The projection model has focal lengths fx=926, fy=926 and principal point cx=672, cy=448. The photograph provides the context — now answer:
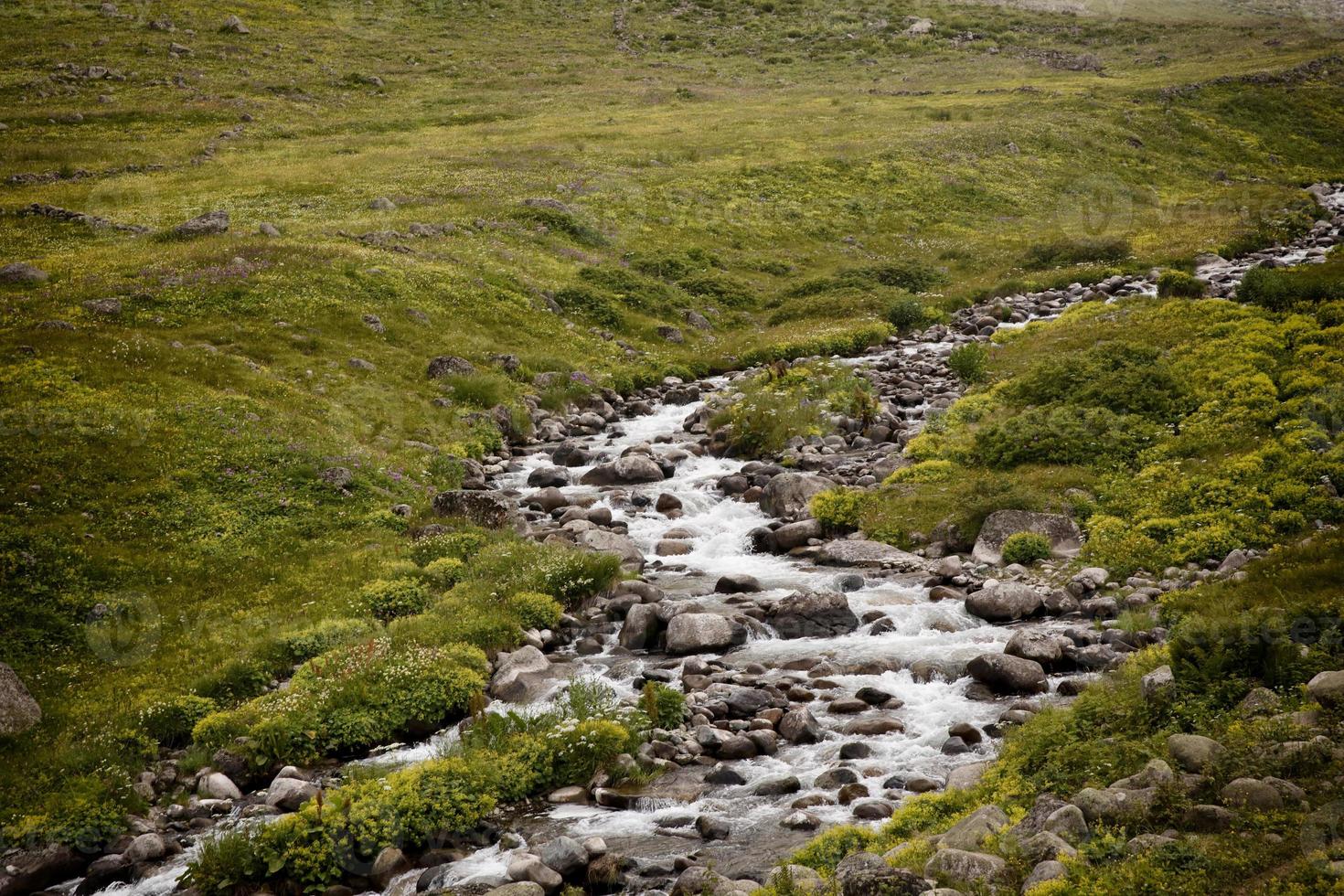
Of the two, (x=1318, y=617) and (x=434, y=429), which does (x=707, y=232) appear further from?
(x=1318, y=617)

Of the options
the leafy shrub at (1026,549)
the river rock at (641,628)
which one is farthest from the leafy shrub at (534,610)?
the leafy shrub at (1026,549)

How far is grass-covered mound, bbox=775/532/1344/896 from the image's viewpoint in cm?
822

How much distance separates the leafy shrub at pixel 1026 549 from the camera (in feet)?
63.9

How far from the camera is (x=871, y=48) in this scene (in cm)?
11375

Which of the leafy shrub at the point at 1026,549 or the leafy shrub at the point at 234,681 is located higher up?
the leafy shrub at the point at 1026,549

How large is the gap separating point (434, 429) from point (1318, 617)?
24.0 m

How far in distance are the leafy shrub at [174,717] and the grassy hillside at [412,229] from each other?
25 centimetres

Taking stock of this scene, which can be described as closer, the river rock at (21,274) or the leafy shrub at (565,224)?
the river rock at (21,274)

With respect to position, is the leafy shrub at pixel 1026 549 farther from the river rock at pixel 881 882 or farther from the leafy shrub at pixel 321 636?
the leafy shrub at pixel 321 636

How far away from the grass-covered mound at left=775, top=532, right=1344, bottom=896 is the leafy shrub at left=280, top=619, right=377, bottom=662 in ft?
35.0

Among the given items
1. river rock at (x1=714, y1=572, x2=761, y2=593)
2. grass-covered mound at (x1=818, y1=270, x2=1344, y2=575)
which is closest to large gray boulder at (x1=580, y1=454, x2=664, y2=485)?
grass-covered mound at (x1=818, y1=270, x2=1344, y2=575)

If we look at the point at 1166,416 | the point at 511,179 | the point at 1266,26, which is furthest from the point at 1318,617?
the point at 1266,26

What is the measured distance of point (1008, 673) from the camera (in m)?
14.6

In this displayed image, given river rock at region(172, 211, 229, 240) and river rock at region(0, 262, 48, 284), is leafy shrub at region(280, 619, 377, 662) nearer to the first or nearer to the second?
river rock at region(0, 262, 48, 284)
